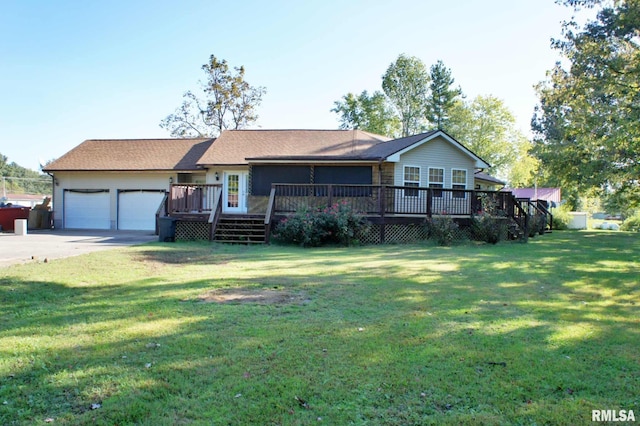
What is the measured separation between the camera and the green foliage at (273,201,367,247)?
41.2 feet

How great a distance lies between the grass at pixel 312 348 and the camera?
2.65 metres

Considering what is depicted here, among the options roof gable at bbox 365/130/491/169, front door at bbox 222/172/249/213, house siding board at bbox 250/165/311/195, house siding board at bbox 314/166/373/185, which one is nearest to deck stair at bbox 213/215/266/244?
house siding board at bbox 250/165/311/195

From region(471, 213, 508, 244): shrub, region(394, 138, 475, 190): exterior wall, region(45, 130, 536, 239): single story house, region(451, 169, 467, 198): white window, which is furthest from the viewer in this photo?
region(451, 169, 467, 198): white window

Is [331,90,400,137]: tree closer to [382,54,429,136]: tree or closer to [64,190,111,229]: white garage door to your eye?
[382,54,429,136]: tree

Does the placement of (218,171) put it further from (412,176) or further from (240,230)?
(412,176)

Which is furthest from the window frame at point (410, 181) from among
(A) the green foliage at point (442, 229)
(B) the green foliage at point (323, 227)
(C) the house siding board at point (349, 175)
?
(B) the green foliage at point (323, 227)

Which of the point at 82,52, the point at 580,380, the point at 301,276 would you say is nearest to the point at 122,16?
the point at 82,52

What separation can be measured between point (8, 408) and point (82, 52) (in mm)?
22157

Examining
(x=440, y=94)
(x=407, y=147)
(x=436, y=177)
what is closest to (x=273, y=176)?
(x=407, y=147)

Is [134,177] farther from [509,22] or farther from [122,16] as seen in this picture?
[509,22]

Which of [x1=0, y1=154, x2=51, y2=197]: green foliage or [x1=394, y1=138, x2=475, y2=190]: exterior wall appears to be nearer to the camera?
[x1=394, y1=138, x2=475, y2=190]: exterior wall

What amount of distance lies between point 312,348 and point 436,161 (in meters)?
14.8

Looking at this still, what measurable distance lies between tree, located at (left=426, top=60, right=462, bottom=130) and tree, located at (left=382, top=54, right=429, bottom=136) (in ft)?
1.95

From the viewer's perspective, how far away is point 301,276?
7.21 metres
